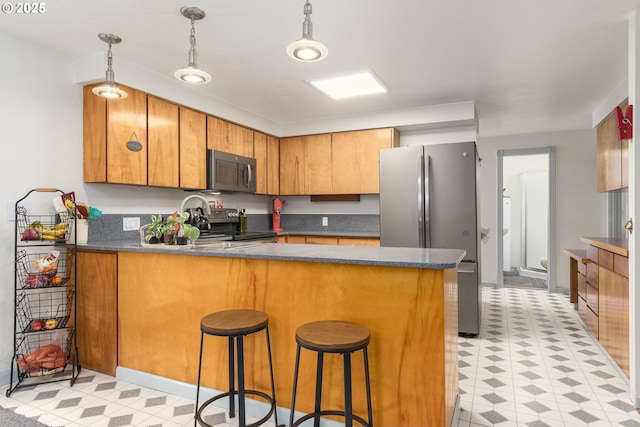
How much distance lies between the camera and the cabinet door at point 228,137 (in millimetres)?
3939

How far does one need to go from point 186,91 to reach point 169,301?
6.86ft

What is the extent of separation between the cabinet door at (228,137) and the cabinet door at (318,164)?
78 cm

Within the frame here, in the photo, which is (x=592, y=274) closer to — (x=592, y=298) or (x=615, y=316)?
(x=592, y=298)

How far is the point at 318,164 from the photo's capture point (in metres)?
4.85

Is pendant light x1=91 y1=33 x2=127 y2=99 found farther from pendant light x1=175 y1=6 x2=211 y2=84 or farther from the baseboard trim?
the baseboard trim

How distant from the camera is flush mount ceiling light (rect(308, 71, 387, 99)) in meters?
3.41

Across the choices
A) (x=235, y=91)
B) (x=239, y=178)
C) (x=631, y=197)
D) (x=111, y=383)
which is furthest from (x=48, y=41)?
(x=631, y=197)

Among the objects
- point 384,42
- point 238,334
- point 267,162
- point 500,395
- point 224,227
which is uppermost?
point 384,42

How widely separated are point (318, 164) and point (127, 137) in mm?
2357

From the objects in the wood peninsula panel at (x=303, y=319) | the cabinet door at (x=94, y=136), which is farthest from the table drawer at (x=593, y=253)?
the cabinet door at (x=94, y=136)

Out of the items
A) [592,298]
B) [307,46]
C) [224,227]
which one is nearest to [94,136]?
[224,227]

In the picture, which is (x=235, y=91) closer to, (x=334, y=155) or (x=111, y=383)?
(x=334, y=155)

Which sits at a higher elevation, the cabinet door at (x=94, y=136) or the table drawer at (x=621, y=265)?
the cabinet door at (x=94, y=136)

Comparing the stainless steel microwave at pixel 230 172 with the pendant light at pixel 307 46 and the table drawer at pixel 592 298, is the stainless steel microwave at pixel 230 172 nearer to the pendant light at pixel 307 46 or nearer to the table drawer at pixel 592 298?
the pendant light at pixel 307 46
